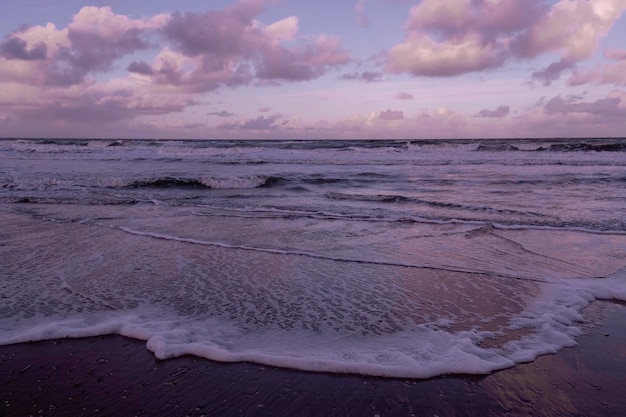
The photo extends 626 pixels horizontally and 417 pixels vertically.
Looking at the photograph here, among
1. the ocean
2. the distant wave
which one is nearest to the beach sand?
the ocean

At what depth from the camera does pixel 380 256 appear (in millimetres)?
6340

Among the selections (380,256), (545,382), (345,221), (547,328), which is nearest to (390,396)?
(545,382)

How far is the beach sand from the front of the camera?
8.82 ft

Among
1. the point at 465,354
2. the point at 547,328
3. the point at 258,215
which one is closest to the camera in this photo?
the point at 465,354

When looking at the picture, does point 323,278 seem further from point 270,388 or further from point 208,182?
point 208,182

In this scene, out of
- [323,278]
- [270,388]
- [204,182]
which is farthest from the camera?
[204,182]

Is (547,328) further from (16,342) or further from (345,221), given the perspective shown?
(345,221)

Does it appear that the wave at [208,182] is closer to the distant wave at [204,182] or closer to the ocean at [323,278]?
the distant wave at [204,182]

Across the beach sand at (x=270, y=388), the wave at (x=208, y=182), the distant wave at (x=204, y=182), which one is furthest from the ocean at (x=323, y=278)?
the wave at (x=208, y=182)

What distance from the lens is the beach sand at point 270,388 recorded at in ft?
8.82

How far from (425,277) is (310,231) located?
3.23 meters

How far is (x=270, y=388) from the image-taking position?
2965 millimetres

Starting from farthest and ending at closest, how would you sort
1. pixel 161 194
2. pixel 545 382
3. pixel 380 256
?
pixel 161 194, pixel 380 256, pixel 545 382

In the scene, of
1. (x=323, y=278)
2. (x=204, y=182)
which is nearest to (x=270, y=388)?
(x=323, y=278)
